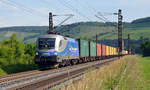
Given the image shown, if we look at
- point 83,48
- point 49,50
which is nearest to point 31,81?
point 49,50

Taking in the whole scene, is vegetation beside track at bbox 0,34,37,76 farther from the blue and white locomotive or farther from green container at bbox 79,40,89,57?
the blue and white locomotive

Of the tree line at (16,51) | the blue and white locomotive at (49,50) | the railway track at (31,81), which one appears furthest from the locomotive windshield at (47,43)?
the tree line at (16,51)

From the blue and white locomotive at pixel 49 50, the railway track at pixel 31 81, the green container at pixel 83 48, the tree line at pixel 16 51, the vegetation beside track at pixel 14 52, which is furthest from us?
the tree line at pixel 16 51

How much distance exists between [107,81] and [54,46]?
1207 cm


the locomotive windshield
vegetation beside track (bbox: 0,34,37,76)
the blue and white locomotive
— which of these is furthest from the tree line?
the locomotive windshield

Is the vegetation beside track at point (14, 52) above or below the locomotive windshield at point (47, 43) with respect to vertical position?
below

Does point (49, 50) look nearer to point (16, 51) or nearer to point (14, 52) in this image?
point (14, 52)

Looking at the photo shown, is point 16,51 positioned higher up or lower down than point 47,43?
lower down

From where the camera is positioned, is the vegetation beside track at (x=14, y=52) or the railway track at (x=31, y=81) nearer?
the railway track at (x=31, y=81)

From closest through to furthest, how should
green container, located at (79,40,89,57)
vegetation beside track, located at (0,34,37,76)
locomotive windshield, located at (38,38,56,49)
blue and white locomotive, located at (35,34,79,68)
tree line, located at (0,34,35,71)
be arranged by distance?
1. blue and white locomotive, located at (35,34,79,68)
2. locomotive windshield, located at (38,38,56,49)
3. green container, located at (79,40,89,57)
4. vegetation beside track, located at (0,34,37,76)
5. tree line, located at (0,34,35,71)

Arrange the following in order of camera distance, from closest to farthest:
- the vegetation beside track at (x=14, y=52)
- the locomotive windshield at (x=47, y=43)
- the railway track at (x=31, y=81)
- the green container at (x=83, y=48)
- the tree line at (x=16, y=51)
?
the railway track at (x=31, y=81) < the locomotive windshield at (x=47, y=43) < the green container at (x=83, y=48) < the vegetation beside track at (x=14, y=52) < the tree line at (x=16, y=51)

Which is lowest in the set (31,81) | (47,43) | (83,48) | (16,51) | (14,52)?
(31,81)

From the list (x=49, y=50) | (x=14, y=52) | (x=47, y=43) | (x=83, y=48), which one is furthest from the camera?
(x=14, y=52)

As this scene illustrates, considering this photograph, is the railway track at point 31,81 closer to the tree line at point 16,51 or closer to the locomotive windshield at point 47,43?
the locomotive windshield at point 47,43
